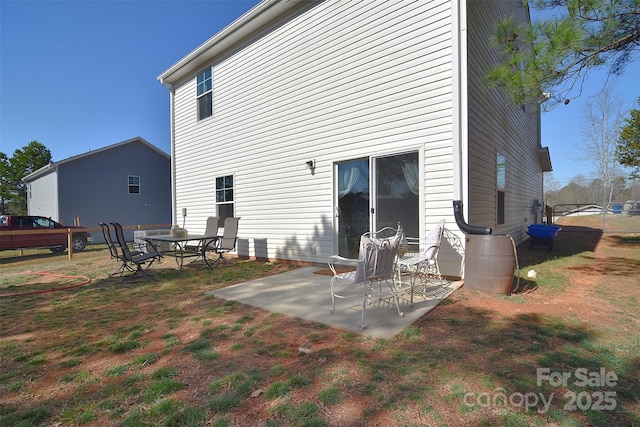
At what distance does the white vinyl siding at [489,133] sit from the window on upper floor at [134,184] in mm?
18012

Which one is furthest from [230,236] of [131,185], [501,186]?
[131,185]

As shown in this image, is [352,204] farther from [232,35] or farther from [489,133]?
[232,35]

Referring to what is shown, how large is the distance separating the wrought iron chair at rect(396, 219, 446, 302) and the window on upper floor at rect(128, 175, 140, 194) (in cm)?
1721

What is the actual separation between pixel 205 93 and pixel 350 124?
18.3ft

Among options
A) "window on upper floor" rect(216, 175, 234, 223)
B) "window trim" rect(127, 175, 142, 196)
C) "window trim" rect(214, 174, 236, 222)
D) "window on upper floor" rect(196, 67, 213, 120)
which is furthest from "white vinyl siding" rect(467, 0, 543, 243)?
"window trim" rect(127, 175, 142, 196)

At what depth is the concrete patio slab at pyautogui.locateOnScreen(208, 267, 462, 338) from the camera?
10.2ft

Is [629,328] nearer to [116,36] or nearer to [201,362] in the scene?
[201,362]

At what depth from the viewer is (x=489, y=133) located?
5.94 metres

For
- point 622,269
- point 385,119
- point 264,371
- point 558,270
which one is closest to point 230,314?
point 264,371

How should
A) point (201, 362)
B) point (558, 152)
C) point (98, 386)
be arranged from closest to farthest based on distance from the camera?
point (98, 386)
point (201, 362)
point (558, 152)

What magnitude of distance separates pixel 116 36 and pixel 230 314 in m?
11.4

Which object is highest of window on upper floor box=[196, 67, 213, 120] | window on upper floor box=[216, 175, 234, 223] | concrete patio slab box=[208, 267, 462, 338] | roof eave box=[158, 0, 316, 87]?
roof eave box=[158, 0, 316, 87]

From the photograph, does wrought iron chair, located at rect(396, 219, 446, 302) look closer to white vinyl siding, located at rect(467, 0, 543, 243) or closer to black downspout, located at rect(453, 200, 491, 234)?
black downspout, located at rect(453, 200, 491, 234)

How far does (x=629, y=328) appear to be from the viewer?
2891mm
